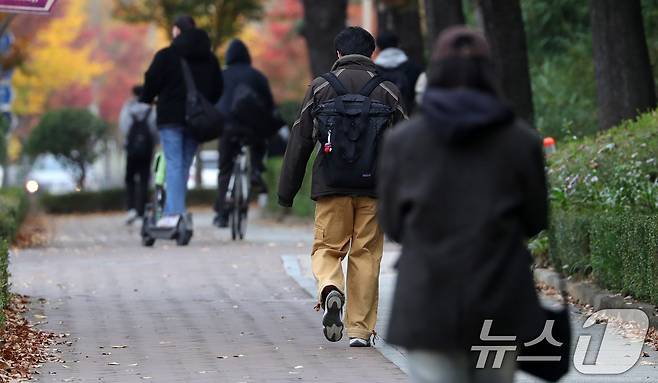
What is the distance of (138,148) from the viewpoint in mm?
22156

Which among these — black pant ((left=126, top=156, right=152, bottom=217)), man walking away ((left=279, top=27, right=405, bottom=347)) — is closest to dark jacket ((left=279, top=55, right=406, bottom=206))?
man walking away ((left=279, top=27, right=405, bottom=347))

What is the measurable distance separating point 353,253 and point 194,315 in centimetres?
196

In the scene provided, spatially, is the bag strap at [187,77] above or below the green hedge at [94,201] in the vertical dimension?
above

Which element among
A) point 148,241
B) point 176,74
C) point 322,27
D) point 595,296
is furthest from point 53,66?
point 595,296

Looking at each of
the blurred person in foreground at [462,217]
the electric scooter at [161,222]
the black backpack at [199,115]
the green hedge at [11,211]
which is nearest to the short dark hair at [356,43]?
the blurred person in foreground at [462,217]

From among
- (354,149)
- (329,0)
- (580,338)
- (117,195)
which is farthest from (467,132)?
(117,195)

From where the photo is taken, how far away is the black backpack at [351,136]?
31.3 feet

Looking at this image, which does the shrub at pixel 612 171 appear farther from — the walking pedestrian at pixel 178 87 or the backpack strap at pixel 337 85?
the walking pedestrian at pixel 178 87

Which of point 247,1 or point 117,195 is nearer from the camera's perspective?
point 117,195

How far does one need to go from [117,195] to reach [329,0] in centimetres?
769

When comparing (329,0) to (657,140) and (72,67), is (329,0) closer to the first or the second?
(657,140)

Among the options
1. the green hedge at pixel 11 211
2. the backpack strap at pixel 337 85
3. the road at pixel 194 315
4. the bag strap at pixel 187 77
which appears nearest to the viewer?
the road at pixel 194 315

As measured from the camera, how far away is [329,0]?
23156 millimetres

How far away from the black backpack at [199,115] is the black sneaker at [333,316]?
6.67 meters
